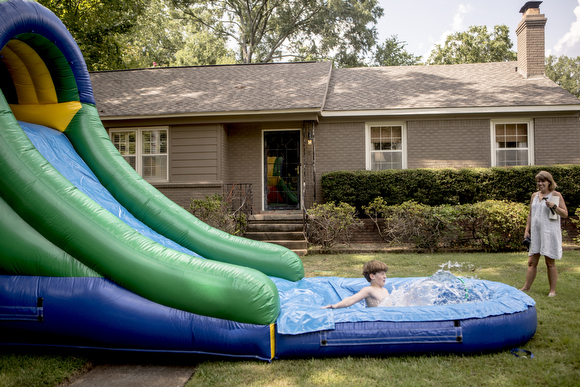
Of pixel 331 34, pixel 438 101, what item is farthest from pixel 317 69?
pixel 331 34

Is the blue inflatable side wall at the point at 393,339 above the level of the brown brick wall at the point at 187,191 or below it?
below

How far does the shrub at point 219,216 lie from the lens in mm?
9656

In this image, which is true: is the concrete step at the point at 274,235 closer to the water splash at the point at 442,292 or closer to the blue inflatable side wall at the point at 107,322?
the water splash at the point at 442,292

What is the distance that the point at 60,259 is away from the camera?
3.60 m

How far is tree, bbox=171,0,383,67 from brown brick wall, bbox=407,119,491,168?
17773 mm

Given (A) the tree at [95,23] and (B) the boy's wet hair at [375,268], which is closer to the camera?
(B) the boy's wet hair at [375,268]

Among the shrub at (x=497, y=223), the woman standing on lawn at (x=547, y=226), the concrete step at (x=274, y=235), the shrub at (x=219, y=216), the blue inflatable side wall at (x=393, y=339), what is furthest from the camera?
the concrete step at (x=274, y=235)

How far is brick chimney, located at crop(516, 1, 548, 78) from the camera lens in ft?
44.4

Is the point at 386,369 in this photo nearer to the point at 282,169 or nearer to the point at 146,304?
the point at 146,304

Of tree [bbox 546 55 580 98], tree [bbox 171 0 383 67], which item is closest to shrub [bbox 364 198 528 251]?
tree [bbox 171 0 383 67]

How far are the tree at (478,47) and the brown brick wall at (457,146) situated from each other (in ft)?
70.1

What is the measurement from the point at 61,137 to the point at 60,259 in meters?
2.27

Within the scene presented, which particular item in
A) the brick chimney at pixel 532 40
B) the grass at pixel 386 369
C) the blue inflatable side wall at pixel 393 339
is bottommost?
the grass at pixel 386 369

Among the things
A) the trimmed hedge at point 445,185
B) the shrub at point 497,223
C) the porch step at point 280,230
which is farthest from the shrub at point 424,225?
the porch step at point 280,230
